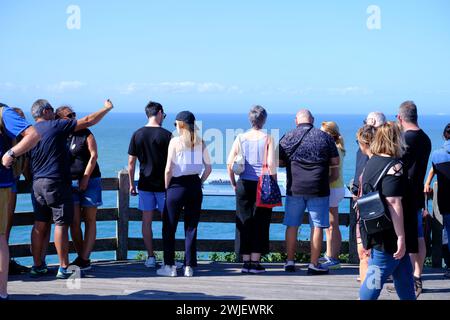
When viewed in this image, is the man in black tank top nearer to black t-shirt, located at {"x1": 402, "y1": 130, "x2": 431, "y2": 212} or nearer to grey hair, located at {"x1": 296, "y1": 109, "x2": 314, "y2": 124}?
black t-shirt, located at {"x1": 402, "y1": 130, "x2": 431, "y2": 212}

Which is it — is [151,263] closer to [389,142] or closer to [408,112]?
[408,112]

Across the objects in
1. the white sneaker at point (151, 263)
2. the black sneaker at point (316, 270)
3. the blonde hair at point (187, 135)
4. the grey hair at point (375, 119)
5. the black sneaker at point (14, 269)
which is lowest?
the black sneaker at point (316, 270)

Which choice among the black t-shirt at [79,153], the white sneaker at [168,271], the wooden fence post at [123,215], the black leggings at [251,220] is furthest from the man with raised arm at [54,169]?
the black leggings at [251,220]

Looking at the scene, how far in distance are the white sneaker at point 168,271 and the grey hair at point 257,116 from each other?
1719 millimetres

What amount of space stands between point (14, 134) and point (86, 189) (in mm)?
1660

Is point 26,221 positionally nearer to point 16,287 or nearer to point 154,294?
point 16,287

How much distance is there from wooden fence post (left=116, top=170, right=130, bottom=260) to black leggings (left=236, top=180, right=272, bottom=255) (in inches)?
53.7

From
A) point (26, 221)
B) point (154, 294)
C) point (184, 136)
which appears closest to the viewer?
point (154, 294)

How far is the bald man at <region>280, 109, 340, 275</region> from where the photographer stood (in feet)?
23.8

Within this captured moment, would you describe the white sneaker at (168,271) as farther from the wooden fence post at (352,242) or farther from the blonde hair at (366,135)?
the blonde hair at (366,135)

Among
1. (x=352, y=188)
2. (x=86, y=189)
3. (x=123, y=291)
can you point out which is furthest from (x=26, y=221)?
(x=352, y=188)

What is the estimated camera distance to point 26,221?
7656mm

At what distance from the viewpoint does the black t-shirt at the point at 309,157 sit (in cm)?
725
